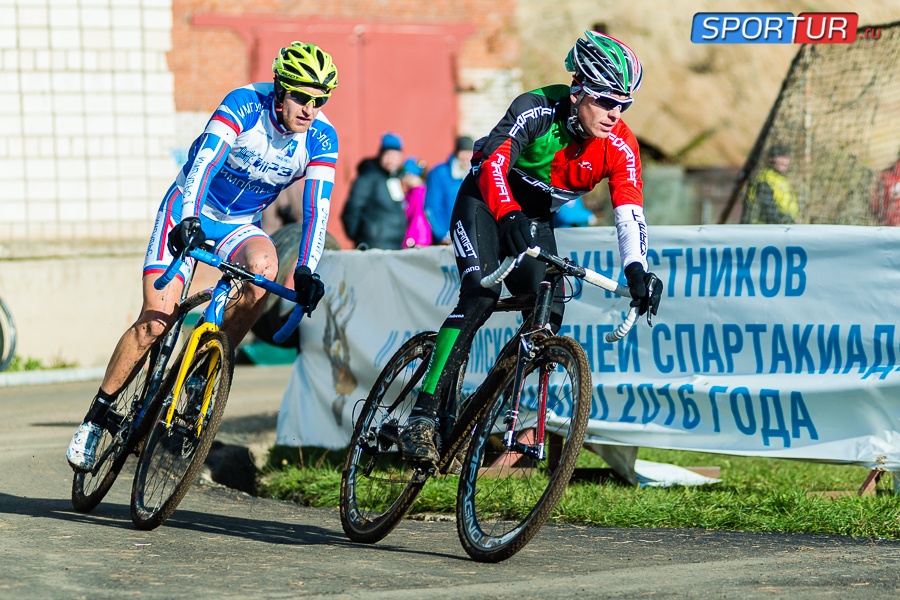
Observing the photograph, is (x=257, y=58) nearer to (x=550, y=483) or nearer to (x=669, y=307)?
(x=669, y=307)

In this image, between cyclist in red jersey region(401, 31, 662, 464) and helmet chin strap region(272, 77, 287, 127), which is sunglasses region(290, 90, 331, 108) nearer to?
helmet chin strap region(272, 77, 287, 127)

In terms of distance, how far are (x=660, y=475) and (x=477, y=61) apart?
1435 cm

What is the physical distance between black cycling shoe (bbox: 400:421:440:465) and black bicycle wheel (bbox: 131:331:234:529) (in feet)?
2.71

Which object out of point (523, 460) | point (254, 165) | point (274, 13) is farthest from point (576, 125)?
point (274, 13)

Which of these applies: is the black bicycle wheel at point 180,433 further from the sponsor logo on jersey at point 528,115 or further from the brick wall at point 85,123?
the brick wall at point 85,123

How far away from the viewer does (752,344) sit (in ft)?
24.4

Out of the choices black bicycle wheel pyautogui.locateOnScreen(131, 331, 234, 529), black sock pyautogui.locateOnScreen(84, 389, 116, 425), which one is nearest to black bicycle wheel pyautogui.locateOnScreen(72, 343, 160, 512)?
black sock pyautogui.locateOnScreen(84, 389, 116, 425)

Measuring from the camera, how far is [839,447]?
7059 millimetres

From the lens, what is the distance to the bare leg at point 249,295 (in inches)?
265

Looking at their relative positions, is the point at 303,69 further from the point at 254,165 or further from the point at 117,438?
the point at 117,438

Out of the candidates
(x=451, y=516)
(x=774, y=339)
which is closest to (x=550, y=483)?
(x=451, y=516)

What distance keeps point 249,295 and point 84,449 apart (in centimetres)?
107

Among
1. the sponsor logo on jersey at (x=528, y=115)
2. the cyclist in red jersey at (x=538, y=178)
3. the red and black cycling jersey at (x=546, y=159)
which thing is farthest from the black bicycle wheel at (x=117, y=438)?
the sponsor logo on jersey at (x=528, y=115)

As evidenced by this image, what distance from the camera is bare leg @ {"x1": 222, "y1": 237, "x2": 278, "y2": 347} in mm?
6723
